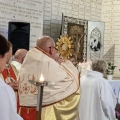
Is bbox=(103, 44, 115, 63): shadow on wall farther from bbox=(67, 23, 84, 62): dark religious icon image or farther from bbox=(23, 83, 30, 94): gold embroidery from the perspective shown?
bbox=(23, 83, 30, 94): gold embroidery

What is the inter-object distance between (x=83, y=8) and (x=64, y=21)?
1.82 meters

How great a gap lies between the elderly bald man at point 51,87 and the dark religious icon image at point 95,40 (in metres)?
6.81

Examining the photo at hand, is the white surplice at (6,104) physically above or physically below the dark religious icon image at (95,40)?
below

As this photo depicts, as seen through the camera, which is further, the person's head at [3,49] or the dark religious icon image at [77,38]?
the dark religious icon image at [77,38]

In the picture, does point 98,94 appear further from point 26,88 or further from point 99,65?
point 26,88

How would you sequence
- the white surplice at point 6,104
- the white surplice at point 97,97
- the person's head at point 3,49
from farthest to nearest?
the white surplice at point 97,97, the person's head at point 3,49, the white surplice at point 6,104

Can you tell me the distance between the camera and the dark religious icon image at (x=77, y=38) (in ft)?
32.5

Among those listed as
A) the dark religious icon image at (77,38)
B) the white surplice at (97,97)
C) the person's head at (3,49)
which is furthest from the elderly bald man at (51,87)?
the dark religious icon image at (77,38)

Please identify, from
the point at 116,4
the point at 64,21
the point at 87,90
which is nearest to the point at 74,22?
the point at 64,21

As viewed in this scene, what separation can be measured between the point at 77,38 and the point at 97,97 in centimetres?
567

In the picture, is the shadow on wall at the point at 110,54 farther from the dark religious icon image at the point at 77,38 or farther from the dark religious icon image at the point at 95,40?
the dark religious icon image at the point at 77,38

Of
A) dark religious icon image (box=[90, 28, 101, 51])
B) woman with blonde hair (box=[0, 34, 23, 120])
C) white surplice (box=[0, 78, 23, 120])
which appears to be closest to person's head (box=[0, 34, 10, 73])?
woman with blonde hair (box=[0, 34, 23, 120])

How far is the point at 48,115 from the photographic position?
148 inches

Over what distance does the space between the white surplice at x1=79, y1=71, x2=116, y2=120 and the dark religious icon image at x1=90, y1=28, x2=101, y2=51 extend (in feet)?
19.4
